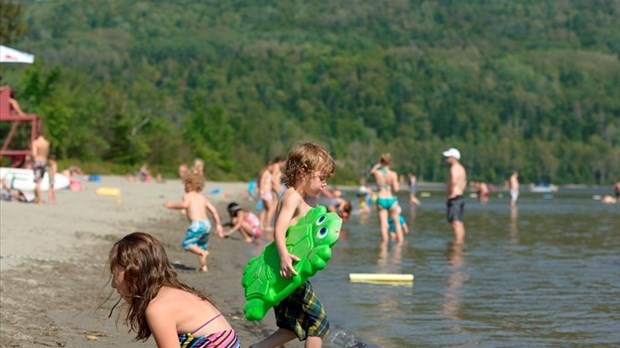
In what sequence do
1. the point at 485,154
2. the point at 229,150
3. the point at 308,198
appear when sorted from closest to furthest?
the point at 308,198
the point at 229,150
the point at 485,154

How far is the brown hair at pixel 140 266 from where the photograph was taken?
4.30m

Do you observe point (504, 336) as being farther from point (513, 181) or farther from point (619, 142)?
point (619, 142)

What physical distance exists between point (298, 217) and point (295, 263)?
0.40 m

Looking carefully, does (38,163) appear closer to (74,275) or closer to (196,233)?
(196,233)

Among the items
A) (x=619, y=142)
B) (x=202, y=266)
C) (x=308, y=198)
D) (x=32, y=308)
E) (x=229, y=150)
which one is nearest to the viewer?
(x=308, y=198)

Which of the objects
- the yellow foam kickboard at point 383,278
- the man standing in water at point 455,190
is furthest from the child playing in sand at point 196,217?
the man standing in water at point 455,190

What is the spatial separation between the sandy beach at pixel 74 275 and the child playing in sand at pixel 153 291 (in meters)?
1.56

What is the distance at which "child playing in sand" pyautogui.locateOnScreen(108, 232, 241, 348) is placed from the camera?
14.1ft

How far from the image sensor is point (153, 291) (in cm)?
435

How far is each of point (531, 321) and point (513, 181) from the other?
38.7 meters

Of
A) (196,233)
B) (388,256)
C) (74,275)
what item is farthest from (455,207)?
(74,275)

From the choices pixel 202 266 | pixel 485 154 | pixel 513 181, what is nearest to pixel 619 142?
pixel 485 154

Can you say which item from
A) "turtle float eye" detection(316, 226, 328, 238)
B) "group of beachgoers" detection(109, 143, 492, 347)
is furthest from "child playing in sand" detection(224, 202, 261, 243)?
"turtle float eye" detection(316, 226, 328, 238)

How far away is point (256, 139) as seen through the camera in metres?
132
